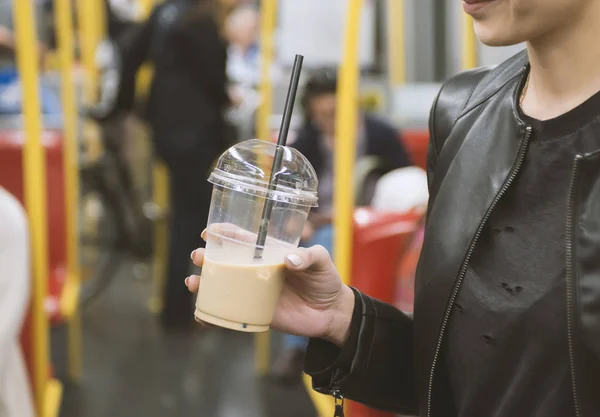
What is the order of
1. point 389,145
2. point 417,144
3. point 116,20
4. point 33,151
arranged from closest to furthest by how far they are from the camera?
point 33,151
point 389,145
point 417,144
point 116,20

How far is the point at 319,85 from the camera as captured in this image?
154 inches

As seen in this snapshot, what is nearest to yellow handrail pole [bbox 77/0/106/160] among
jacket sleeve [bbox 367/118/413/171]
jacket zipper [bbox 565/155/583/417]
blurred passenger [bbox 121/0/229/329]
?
blurred passenger [bbox 121/0/229/329]

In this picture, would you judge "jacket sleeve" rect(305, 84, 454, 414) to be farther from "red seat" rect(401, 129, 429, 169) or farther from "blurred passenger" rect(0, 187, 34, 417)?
"red seat" rect(401, 129, 429, 169)

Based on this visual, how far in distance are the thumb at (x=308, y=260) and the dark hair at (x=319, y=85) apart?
2.90m

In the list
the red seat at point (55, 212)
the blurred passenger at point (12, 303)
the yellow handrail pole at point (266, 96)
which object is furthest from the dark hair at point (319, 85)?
the blurred passenger at point (12, 303)

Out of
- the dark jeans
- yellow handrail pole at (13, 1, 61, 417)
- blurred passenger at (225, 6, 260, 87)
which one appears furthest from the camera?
blurred passenger at (225, 6, 260, 87)

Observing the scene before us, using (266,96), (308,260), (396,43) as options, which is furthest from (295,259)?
(396,43)

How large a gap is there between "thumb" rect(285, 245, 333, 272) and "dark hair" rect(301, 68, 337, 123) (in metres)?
2.90

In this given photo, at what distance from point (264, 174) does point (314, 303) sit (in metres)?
0.18

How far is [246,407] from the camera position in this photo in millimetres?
3670

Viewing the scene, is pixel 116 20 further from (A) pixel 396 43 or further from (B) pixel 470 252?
(B) pixel 470 252

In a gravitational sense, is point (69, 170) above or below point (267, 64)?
below

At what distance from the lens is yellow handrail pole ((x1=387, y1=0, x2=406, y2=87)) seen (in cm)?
491

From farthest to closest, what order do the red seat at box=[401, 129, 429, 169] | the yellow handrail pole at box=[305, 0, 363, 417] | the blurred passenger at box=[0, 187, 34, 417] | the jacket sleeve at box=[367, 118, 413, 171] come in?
1. the red seat at box=[401, 129, 429, 169]
2. the jacket sleeve at box=[367, 118, 413, 171]
3. the yellow handrail pole at box=[305, 0, 363, 417]
4. the blurred passenger at box=[0, 187, 34, 417]
